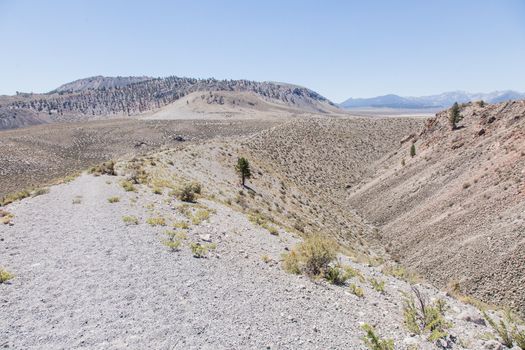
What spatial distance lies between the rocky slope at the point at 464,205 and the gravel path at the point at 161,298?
27.2 ft

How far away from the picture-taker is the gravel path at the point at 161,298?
305 inches

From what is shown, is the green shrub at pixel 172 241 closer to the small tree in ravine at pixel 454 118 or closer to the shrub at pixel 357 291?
the shrub at pixel 357 291

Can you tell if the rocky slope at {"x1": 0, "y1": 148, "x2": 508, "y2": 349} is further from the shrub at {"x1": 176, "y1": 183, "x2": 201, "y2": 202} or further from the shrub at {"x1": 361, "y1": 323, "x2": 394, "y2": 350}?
the shrub at {"x1": 176, "y1": 183, "x2": 201, "y2": 202}

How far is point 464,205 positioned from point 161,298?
2612 centimetres

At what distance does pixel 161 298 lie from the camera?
933cm

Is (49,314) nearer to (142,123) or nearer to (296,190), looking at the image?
(296,190)

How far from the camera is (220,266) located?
12047mm

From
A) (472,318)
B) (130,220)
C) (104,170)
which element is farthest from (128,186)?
(472,318)

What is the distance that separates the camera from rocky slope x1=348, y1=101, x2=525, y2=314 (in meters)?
19.5

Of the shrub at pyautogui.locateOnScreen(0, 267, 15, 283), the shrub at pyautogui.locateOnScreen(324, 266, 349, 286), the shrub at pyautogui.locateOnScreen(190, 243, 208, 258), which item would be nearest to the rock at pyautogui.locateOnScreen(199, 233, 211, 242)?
the shrub at pyautogui.locateOnScreen(190, 243, 208, 258)

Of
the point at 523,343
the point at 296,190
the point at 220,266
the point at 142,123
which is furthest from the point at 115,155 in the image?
the point at 523,343

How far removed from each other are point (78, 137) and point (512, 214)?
339 ft

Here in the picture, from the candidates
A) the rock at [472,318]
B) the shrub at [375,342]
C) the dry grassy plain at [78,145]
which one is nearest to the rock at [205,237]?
the shrub at [375,342]

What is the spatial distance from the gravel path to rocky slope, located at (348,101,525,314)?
829 cm
